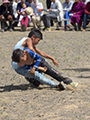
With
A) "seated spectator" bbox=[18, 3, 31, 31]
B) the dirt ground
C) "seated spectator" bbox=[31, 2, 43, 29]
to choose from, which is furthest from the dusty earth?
"seated spectator" bbox=[31, 2, 43, 29]

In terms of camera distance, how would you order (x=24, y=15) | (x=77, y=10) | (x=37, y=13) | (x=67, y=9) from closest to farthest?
1. (x=24, y=15)
2. (x=77, y=10)
3. (x=37, y=13)
4. (x=67, y=9)

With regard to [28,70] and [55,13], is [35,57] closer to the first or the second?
[28,70]

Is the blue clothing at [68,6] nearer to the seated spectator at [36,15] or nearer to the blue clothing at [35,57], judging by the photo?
the seated spectator at [36,15]

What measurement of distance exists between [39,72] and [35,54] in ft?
1.18

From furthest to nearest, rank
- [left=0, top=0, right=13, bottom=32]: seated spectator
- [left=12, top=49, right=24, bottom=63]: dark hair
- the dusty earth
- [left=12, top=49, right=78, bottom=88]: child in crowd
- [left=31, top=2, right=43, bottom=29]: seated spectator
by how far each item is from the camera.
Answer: [left=31, top=2, right=43, bottom=29]: seated spectator, [left=0, top=0, right=13, bottom=32]: seated spectator, [left=12, top=49, right=78, bottom=88]: child in crowd, [left=12, top=49, right=24, bottom=63]: dark hair, the dusty earth

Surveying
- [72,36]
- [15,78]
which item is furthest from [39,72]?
[72,36]

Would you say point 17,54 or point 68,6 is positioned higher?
point 17,54

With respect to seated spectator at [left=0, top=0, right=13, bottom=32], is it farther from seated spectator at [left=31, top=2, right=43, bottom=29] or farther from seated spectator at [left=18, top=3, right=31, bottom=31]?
seated spectator at [left=31, top=2, right=43, bottom=29]

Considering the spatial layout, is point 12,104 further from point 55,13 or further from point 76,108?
point 55,13

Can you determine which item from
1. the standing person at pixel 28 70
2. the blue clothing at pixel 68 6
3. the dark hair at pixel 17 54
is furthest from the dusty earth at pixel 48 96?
the blue clothing at pixel 68 6

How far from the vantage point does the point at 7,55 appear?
29.6ft

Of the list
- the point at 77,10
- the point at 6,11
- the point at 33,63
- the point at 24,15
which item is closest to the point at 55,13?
the point at 77,10

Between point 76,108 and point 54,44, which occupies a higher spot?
point 76,108

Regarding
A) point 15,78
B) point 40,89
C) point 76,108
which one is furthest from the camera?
point 15,78
